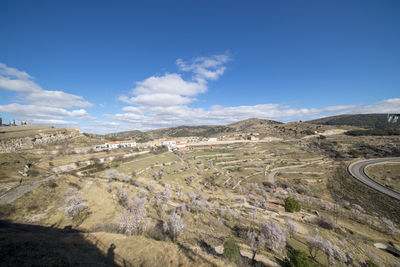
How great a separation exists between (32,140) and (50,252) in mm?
48760

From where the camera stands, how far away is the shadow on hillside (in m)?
7.72

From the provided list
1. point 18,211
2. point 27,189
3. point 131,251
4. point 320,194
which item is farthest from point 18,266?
point 320,194

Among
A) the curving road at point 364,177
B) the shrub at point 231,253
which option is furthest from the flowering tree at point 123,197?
the curving road at point 364,177

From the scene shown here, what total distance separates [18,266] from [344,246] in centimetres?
2985

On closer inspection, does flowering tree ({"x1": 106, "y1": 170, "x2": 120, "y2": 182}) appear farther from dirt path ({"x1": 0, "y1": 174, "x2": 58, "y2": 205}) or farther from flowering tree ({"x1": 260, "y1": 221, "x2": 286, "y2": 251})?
flowering tree ({"x1": 260, "y1": 221, "x2": 286, "y2": 251})

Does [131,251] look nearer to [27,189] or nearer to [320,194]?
[27,189]

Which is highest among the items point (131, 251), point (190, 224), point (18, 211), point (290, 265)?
point (18, 211)

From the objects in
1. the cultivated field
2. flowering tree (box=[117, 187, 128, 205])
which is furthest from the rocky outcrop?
flowering tree (box=[117, 187, 128, 205])

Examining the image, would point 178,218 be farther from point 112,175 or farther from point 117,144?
point 117,144

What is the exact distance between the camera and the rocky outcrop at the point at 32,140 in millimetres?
32219

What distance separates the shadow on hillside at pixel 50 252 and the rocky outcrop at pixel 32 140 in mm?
38062

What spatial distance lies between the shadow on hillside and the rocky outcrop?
125 feet

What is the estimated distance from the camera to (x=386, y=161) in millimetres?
52844

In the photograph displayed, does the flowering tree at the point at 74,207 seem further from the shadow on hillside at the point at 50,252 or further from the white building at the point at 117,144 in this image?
the white building at the point at 117,144
